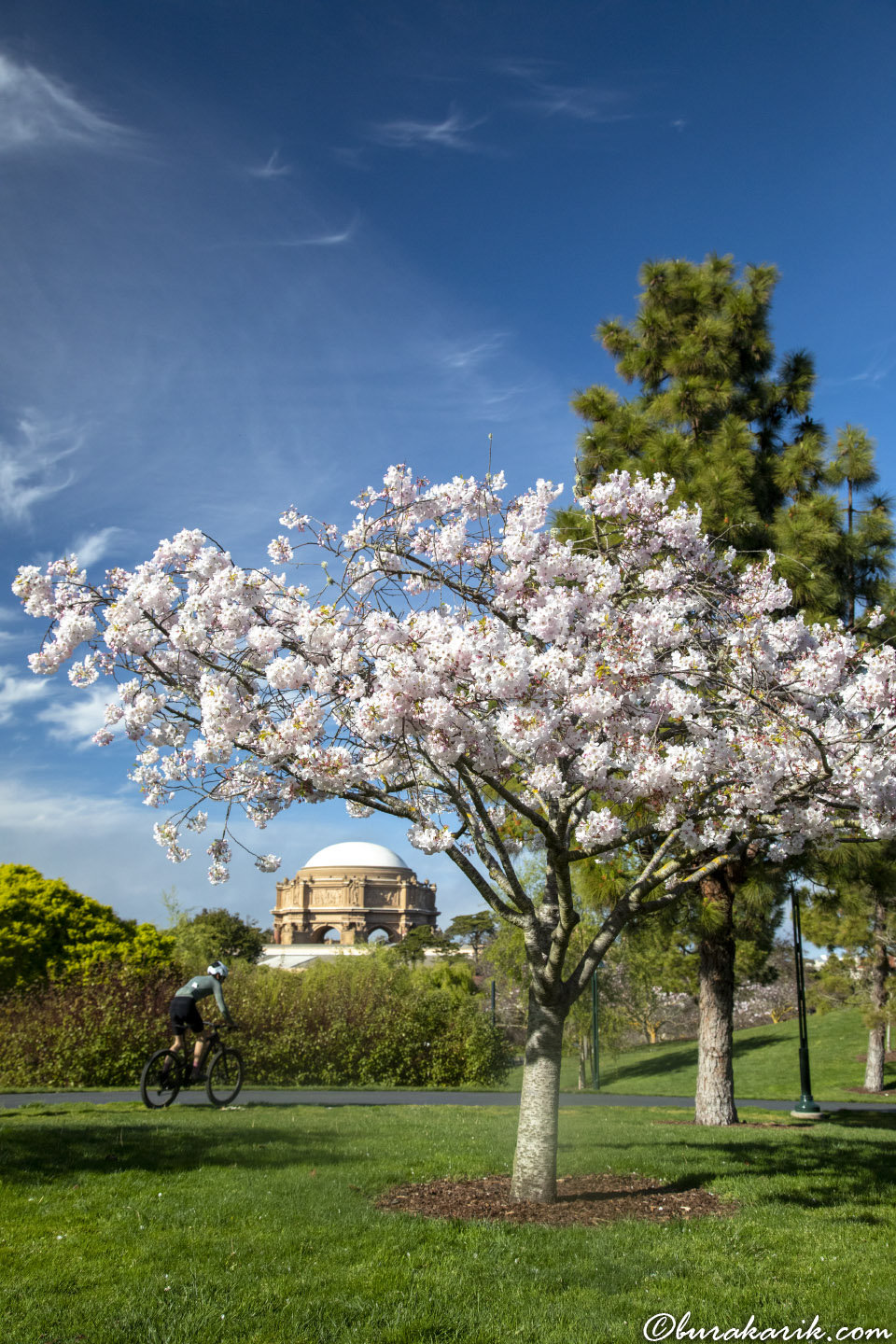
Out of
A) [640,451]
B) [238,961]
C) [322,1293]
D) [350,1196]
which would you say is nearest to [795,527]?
[640,451]

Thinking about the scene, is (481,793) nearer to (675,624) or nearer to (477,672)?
(675,624)

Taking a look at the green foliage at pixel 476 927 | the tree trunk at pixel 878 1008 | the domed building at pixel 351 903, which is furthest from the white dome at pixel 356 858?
the tree trunk at pixel 878 1008

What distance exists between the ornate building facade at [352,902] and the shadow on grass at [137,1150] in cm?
6320

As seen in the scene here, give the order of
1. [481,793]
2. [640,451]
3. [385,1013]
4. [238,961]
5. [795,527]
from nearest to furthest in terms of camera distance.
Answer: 1. [481,793]
2. [795,527]
3. [640,451]
4. [385,1013]
5. [238,961]

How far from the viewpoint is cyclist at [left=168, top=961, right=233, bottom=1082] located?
38.9 feet

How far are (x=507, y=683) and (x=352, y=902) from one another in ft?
229

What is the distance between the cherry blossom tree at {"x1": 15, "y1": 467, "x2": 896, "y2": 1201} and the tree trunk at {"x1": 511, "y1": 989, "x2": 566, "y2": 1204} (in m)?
0.02

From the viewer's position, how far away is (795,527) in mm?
13023

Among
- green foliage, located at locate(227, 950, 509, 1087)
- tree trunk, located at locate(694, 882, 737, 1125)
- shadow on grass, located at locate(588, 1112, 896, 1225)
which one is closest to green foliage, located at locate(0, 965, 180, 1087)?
green foliage, located at locate(227, 950, 509, 1087)

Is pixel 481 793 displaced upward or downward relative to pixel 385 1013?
upward

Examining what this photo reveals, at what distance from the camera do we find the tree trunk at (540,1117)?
23.1 feet

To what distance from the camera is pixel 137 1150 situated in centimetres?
812

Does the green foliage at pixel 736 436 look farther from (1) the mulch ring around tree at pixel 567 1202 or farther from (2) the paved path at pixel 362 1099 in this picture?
(2) the paved path at pixel 362 1099

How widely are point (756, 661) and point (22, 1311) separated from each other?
6.23 metres
